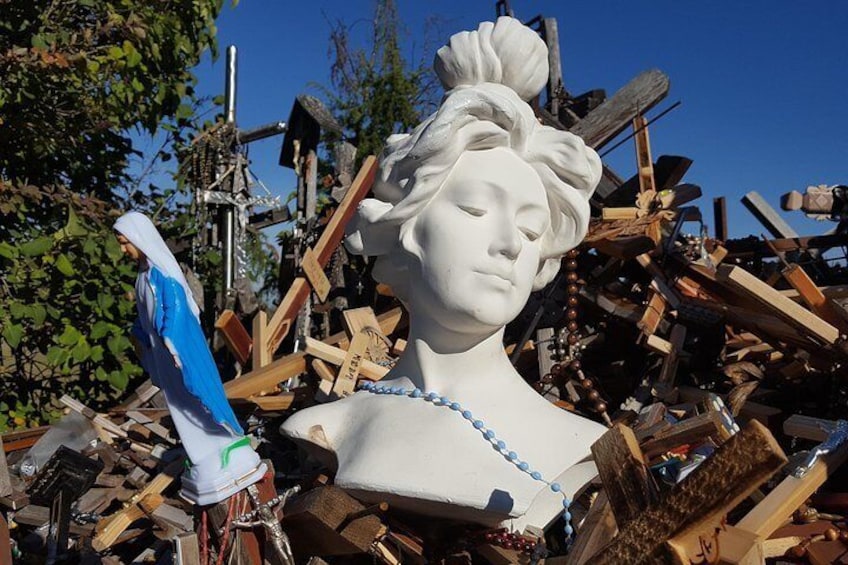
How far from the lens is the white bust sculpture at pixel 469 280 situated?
2.31 metres

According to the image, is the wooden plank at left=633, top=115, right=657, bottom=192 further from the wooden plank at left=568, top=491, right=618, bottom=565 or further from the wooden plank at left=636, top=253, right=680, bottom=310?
the wooden plank at left=568, top=491, right=618, bottom=565

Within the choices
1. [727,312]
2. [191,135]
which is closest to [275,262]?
[191,135]

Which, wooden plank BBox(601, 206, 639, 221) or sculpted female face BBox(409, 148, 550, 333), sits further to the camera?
wooden plank BBox(601, 206, 639, 221)

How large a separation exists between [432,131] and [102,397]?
4383mm

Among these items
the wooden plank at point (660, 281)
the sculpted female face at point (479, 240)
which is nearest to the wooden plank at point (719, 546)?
the sculpted female face at point (479, 240)

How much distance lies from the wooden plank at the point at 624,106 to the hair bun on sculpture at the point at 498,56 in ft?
5.93

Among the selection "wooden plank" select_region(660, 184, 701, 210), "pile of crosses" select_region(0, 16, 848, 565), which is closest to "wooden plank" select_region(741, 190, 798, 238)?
"pile of crosses" select_region(0, 16, 848, 565)

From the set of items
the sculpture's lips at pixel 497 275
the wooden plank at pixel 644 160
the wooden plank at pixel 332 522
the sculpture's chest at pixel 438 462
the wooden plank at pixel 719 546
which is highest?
the wooden plank at pixel 644 160

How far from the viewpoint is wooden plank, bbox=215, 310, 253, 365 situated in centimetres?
443

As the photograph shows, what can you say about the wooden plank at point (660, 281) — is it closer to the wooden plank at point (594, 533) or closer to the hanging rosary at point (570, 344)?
the hanging rosary at point (570, 344)

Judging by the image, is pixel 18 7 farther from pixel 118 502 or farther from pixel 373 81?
pixel 373 81

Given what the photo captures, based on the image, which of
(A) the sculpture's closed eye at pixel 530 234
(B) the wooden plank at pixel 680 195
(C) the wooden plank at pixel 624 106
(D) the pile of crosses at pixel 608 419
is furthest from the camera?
(C) the wooden plank at pixel 624 106

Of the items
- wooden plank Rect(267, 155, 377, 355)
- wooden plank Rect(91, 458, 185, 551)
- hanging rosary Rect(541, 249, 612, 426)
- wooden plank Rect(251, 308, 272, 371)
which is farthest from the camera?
wooden plank Rect(267, 155, 377, 355)

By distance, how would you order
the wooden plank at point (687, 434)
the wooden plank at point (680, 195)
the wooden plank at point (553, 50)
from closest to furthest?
1. the wooden plank at point (687, 434)
2. the wooden plank at point (680, 195)
3. the wooden plank at point (553, 50)
